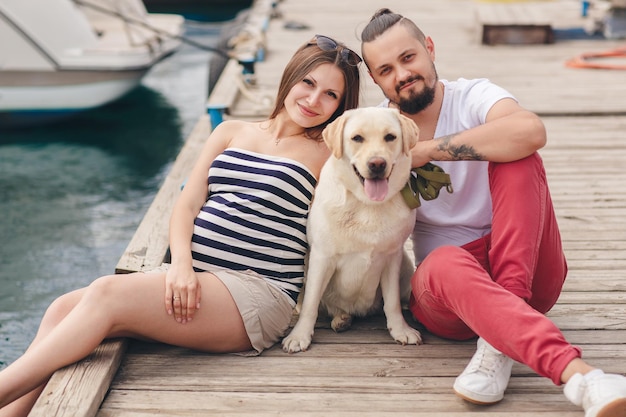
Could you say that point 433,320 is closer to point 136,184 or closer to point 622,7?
point 136,184

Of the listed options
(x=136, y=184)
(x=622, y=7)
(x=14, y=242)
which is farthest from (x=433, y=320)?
(x=622, y=7)

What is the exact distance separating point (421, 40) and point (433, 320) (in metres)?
1.05

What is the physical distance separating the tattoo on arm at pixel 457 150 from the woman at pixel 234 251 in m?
0.41

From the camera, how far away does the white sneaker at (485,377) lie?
2178 mm

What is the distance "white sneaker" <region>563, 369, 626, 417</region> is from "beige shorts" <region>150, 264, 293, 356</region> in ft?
3.34

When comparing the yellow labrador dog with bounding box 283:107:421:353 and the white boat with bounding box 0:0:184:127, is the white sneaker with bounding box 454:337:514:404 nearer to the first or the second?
the yellow labrador dog with bounding box 283:107:421:353

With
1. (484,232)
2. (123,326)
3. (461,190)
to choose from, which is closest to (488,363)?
(484,232)

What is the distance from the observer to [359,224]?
Answer: 2469mm

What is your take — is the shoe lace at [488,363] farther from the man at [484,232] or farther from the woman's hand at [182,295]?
the woman's hand at [182,295]

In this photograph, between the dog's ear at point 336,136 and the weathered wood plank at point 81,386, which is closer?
the weathered wood plank at point 81,386

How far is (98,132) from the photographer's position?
27.8 ft

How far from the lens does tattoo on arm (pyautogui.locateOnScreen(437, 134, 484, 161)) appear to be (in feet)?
7.97

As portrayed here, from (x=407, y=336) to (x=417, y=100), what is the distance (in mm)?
876

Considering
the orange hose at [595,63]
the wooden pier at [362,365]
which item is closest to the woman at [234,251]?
the wooden pier at [362,365]
